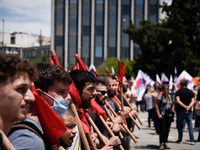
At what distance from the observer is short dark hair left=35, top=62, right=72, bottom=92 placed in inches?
103

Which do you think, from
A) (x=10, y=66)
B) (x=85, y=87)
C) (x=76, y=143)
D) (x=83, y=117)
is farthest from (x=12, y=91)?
(x=85, y=87)

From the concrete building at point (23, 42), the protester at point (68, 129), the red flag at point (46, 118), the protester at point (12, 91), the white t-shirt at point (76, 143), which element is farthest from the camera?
the concrete building at point (23, 42)

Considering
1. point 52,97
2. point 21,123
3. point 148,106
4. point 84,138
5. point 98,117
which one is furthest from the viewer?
point 148,106

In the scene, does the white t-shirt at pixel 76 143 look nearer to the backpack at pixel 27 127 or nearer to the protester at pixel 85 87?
the protester at pixel 85 87

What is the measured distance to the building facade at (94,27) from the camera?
5228 cm

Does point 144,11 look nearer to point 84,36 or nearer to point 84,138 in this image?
point 84,36

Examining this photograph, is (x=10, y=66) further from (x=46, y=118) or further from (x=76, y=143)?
(x=76, y=143)

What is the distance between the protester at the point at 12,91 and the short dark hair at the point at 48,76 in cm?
92

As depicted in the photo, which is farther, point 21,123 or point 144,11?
point 144,11

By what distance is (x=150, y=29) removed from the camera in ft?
96.6

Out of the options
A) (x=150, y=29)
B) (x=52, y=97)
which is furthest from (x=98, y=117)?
(x=150, y=29)

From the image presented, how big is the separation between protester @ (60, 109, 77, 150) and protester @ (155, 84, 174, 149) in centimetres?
640

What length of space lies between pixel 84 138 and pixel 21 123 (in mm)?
1096

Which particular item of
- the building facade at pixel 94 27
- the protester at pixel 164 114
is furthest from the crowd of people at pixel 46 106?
the building facade at pixel 94 27
